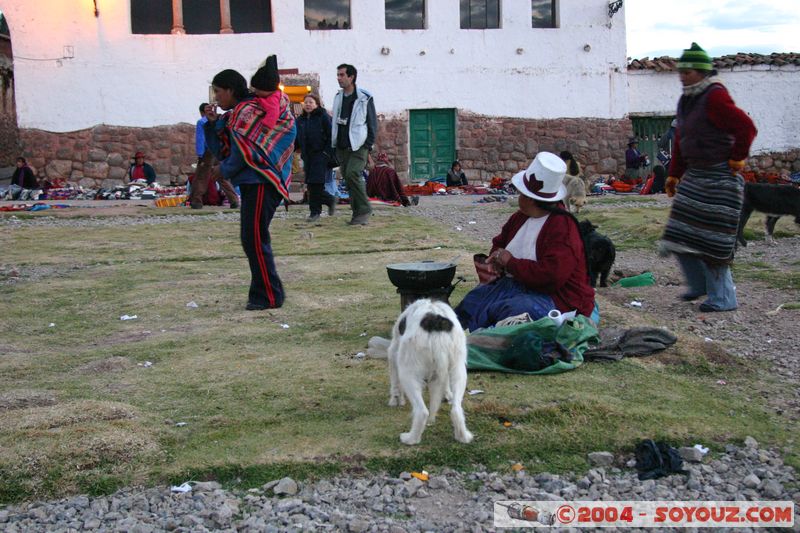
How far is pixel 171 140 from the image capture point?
20641 millimetres

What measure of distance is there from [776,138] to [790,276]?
58.3 feet

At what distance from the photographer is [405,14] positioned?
853 inches

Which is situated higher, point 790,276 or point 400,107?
point 400,107

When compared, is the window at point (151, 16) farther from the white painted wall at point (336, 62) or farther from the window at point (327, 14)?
the window at point (327, 14)

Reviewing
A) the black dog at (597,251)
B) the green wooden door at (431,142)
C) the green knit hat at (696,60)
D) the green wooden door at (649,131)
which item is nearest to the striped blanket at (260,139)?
the black dog at (597,251)

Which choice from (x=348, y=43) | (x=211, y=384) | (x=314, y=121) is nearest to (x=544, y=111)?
(x=348, y=43)

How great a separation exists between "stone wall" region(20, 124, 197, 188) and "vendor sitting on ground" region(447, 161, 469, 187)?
6.11 meters

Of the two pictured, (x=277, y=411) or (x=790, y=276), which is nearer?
(x=277, y=411)

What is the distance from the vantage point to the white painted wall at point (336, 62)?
2028cm

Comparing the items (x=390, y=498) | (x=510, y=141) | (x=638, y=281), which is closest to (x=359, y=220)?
(x=638, y=281)

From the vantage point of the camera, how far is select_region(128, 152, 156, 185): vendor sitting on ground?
19.8 metres

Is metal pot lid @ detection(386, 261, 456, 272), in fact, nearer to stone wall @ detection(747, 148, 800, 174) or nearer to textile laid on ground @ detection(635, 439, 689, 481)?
textile laid on ground @ detection(635, 439, 689, 481)

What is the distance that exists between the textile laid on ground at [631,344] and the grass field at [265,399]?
85 millimetres

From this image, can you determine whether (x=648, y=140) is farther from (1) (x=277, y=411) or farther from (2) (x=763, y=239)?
(1) (x=277, y=411)
